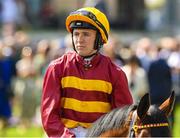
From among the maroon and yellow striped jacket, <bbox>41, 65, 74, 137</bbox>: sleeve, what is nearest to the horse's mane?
<bbox>41, 65, 74, 137</bbox>: sleeve

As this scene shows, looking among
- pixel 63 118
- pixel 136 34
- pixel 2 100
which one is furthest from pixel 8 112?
pixel 63 118

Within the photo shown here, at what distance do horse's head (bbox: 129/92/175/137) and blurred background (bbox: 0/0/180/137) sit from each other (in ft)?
20.8

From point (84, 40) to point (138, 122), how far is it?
1.20m

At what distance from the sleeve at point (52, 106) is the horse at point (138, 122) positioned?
57 centimetres

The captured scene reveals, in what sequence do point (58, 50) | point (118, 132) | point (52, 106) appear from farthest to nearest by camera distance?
1. point (58, 50)
2. point (52, 106)
3. point (118, 132)

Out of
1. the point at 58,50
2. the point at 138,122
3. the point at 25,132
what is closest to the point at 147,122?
the point at 138,122

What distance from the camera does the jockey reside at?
249 inches

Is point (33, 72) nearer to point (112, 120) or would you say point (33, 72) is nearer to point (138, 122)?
point (112, 120)

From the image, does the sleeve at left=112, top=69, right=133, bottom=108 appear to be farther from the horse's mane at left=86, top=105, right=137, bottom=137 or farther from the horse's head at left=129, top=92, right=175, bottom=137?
the horse's head at left=129, top=92, right=175, bottom=137

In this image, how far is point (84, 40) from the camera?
6.32 meters

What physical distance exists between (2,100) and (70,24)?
11.9m

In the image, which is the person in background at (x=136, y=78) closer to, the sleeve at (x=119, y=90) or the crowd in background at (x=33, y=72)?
the crowd in background at (x=33, y=72)

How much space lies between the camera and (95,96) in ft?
21.0

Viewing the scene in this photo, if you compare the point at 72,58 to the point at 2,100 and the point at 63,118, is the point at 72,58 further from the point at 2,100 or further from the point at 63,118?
the point at 2,100
